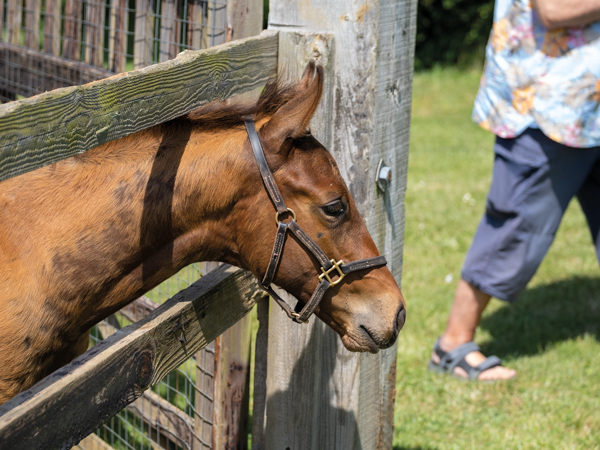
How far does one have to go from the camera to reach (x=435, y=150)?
29.3 ft

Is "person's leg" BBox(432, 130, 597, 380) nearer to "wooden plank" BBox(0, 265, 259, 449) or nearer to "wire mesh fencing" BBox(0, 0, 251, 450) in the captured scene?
"wire mesh fencing" BBox(0, 0, 251, 450)

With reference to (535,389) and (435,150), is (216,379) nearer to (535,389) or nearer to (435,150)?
(535,389)

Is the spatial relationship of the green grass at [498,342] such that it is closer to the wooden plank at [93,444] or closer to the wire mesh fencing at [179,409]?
the wire mesh fencing at [179,409]

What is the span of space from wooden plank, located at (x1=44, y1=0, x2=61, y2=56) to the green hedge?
10628 mm

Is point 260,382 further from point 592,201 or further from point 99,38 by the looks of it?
point 592,201

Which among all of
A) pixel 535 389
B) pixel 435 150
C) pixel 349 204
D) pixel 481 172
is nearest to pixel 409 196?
pixel 481 172

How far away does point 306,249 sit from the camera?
1.91 m

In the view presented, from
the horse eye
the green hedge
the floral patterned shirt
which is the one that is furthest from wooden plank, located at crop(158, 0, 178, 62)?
the green hedge

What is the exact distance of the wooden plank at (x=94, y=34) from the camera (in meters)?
3.47

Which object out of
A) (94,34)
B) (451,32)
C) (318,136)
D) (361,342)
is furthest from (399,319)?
(451,32)

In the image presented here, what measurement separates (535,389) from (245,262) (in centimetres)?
262

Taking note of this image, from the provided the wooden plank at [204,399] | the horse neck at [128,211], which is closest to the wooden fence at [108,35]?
the horse neck at [128,211]

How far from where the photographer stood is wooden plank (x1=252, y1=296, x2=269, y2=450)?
2613 mm

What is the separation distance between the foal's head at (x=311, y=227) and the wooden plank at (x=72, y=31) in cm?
219
